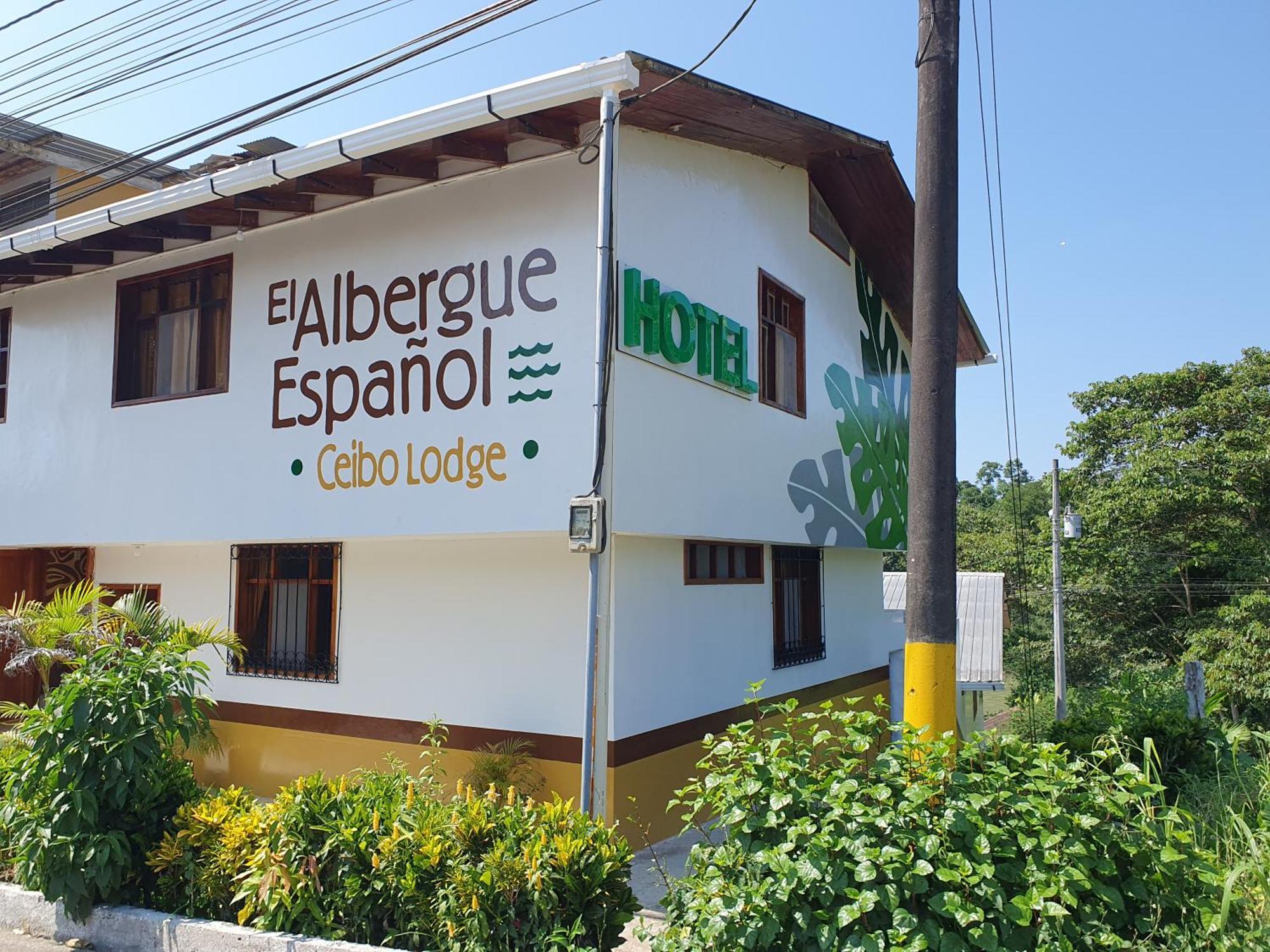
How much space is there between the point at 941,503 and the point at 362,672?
6.14 metres

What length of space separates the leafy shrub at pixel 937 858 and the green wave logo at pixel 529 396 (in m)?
3.85

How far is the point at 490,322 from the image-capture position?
8141 millimetres

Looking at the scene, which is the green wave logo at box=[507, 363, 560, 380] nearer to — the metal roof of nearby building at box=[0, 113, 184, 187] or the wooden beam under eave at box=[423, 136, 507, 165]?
the wooden beam under eave at box=[423, 136, 507, 165]

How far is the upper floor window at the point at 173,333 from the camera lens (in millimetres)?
10273

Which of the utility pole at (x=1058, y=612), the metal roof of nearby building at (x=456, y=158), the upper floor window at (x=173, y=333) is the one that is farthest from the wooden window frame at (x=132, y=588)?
the utility pole at (x=1058, y=612)

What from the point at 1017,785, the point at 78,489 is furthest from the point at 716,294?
the point at 78,489

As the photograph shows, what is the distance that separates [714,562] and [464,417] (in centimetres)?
319

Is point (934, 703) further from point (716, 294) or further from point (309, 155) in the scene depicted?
point (309, 155)

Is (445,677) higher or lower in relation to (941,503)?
lower

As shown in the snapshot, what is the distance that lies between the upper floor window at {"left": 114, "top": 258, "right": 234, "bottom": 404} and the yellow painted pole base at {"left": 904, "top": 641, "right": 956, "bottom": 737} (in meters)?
7.43

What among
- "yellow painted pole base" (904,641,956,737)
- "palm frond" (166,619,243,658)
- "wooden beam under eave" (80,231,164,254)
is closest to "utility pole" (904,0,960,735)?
"yellow painted pole base" (904,641,956,737)

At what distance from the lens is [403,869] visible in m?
5.45

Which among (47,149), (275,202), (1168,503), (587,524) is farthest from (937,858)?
(1168,503)

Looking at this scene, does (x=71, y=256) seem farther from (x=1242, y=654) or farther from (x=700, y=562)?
(x=1242, y=654)
